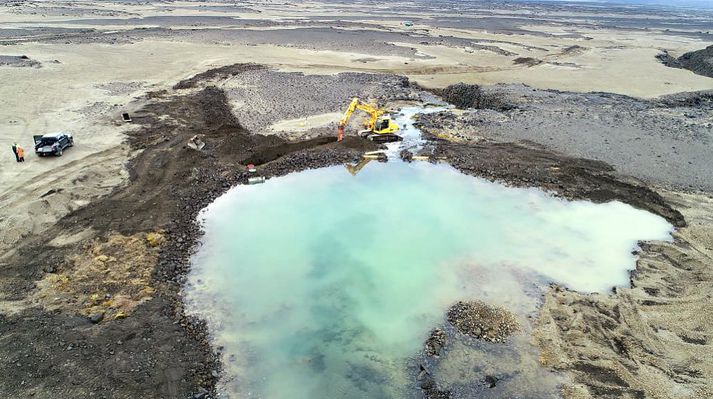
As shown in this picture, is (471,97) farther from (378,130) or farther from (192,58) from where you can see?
(192,58)

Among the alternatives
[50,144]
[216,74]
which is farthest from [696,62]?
[50,144]

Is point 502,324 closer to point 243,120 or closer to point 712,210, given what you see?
point 712,210

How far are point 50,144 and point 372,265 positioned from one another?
61.5ft

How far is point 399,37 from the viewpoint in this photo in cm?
7019

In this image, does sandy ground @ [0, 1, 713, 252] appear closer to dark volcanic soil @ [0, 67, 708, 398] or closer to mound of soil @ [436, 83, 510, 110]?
dark volcanic soil @ [0, 67, 708, 398]

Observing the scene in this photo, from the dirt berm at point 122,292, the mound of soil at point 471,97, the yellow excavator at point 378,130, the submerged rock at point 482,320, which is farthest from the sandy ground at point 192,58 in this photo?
the submerged rock at point 482,320

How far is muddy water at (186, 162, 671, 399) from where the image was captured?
43.7 ft

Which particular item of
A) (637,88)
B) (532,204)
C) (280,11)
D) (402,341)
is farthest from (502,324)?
(280,11)

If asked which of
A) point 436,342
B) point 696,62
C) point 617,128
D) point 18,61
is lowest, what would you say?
point 436,342

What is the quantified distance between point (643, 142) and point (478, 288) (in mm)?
19981

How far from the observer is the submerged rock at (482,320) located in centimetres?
1438

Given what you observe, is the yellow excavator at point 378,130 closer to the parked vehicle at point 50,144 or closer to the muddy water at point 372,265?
the muddy water at point 372,265

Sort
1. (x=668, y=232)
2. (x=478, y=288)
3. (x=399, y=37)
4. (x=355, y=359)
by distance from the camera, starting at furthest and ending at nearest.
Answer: (x=399, y=37) < (x=668, y=232) < (x=478, y=288) < (x=355, y=359)

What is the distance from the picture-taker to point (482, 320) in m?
14.9
